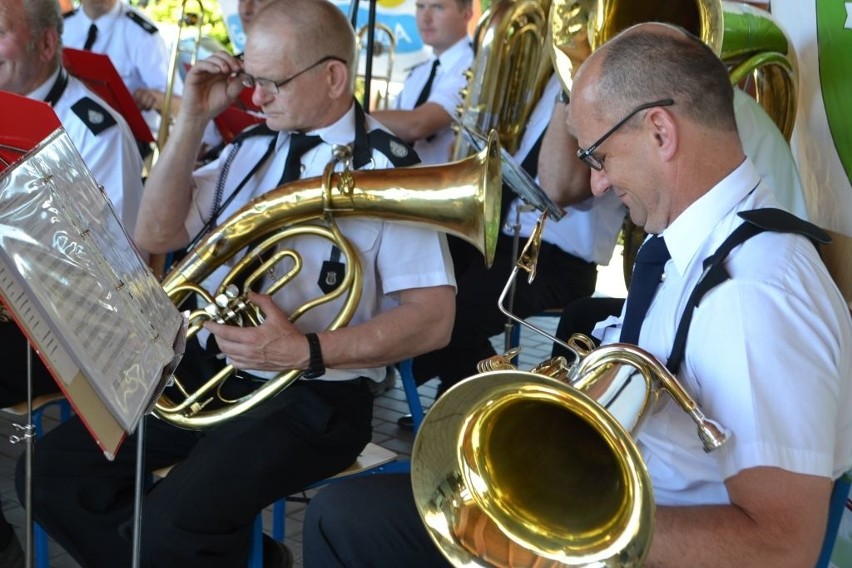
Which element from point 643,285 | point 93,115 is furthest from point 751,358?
point 93,115

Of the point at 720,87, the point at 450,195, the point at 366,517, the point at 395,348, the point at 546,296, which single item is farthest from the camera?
the point at 546,296

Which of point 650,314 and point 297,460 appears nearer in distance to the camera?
point 650,314

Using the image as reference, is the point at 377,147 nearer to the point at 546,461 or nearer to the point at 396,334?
the point at 396,334

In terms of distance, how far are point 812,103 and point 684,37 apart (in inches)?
31.3

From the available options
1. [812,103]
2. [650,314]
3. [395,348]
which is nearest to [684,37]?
[650,314]

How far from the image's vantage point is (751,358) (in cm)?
145

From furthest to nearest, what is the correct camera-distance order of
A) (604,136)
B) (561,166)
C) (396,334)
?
(561,166), (396,334), (604,136)

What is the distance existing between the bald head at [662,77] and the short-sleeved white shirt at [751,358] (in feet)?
0.36

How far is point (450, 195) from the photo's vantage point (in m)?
2.17

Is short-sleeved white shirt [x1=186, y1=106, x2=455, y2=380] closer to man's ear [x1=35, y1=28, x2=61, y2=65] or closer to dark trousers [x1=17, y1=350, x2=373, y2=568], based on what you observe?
dark trousers [x1=17, y1=350, x2=373, y2=568]

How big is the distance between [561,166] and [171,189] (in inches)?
49.3

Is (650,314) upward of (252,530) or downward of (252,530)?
upward

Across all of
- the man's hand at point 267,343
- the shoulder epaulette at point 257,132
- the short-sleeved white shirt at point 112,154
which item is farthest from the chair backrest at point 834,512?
the short-sleeved white shirt at point 112,154

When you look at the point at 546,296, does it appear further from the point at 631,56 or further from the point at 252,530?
the point at 631,56
